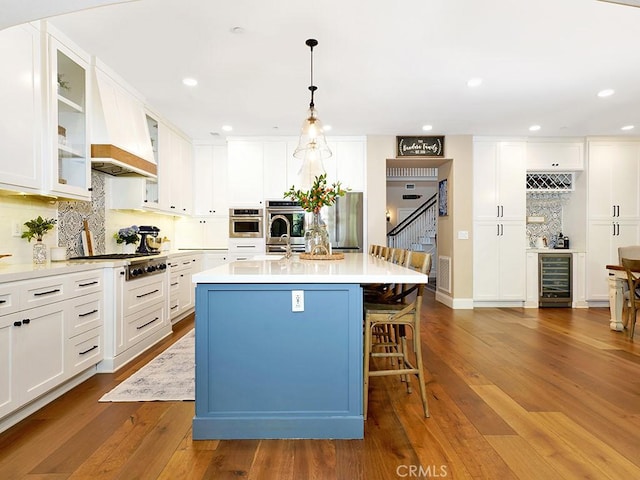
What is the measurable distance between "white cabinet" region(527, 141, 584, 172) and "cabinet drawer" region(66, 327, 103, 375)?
6069 mm

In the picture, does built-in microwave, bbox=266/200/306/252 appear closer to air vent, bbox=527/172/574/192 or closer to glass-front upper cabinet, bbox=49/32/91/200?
glass-front upper cabinet, bbox=49/32/91/200

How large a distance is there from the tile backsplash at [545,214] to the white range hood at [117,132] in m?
5.83

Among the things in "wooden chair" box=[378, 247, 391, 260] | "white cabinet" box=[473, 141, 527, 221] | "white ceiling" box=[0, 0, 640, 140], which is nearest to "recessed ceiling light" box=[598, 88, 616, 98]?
"white ceiling" box=[0, 0, 640, 140]

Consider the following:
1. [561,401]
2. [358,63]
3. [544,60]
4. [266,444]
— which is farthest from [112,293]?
[544,60]

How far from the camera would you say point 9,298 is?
6.54 ft

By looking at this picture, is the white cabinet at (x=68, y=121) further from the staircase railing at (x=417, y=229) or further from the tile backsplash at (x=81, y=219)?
the staircase railing at (x=417, y=229)

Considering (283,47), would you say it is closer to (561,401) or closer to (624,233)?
(561,401)

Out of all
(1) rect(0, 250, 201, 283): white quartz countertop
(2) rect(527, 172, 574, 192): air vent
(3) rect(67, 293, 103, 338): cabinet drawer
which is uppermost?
(2) rect(527, 172, 574, 192): air vent

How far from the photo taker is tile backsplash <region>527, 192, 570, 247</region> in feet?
20.0

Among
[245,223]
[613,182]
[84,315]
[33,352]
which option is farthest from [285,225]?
[613,182]

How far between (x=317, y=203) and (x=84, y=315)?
1967 millimetres

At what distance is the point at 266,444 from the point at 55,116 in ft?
9.17

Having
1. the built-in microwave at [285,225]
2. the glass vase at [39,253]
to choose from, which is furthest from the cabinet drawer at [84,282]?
the built-in microwave at [285,225]

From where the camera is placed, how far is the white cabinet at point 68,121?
2.73 meters
